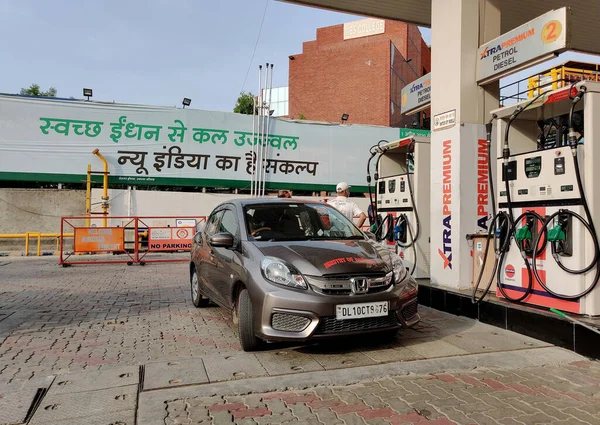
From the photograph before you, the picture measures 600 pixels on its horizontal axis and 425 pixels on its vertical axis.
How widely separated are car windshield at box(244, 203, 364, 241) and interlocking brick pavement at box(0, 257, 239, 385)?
1.29m

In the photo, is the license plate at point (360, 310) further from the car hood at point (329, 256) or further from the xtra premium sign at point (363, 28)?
the xtra premium sign at point (363, 28)

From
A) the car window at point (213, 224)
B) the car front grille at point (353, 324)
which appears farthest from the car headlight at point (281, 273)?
the car window at point (213, 224)

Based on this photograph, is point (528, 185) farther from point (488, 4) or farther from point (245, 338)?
point (245, 338)

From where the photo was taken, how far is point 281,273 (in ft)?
13.9

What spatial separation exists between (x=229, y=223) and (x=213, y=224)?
2.66 ft

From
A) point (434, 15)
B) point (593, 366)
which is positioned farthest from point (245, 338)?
point (434, 15)

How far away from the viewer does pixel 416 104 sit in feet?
29.5

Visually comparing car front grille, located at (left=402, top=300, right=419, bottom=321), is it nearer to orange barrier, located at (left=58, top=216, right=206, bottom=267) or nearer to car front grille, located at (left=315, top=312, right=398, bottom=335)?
car front grille, located at (left=315, top=312, right=398, bottom=335)

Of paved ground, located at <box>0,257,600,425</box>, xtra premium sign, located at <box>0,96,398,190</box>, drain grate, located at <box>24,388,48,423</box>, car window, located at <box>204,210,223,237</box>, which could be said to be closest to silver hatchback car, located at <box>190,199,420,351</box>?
paved ground, located at <box>0,257,600,425</box>

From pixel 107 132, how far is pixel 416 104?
12.7 meters

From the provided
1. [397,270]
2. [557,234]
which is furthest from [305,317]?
[557,234]

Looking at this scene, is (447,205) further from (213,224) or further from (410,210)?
(213,224)

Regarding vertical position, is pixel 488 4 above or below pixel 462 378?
above

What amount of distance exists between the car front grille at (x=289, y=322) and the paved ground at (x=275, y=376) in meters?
0.34
